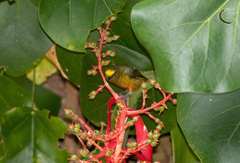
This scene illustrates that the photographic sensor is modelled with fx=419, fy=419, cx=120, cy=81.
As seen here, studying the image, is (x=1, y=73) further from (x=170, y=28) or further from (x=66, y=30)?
(x=170, y=28)

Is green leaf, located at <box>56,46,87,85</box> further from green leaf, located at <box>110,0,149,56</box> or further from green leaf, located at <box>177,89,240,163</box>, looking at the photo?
green leaf, located at <box>177,89,240,163</box>

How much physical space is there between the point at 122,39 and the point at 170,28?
346 millimetres

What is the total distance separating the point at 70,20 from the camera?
131cm

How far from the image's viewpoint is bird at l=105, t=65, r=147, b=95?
4.44 ft

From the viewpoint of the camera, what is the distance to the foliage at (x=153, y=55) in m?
1.11

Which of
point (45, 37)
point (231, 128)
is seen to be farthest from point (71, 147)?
point (231, 128)

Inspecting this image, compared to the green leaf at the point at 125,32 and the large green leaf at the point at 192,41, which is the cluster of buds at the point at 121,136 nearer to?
the large green leaf at the point at 192,41

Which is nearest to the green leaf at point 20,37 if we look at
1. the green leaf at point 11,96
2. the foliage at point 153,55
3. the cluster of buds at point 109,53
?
the foliage at point 153,55

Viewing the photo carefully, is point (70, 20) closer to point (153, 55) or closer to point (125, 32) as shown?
point (125, 32)

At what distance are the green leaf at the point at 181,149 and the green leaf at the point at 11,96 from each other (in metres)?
0.61

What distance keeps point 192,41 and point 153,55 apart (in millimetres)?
110

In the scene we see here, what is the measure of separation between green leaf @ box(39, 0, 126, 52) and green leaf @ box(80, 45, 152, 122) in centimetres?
13

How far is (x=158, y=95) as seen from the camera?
1418 mm

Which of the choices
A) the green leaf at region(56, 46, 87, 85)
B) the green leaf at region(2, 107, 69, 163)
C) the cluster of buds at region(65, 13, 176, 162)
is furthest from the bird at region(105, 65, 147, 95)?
the green leaf at region(2, 107, 69, 163)
